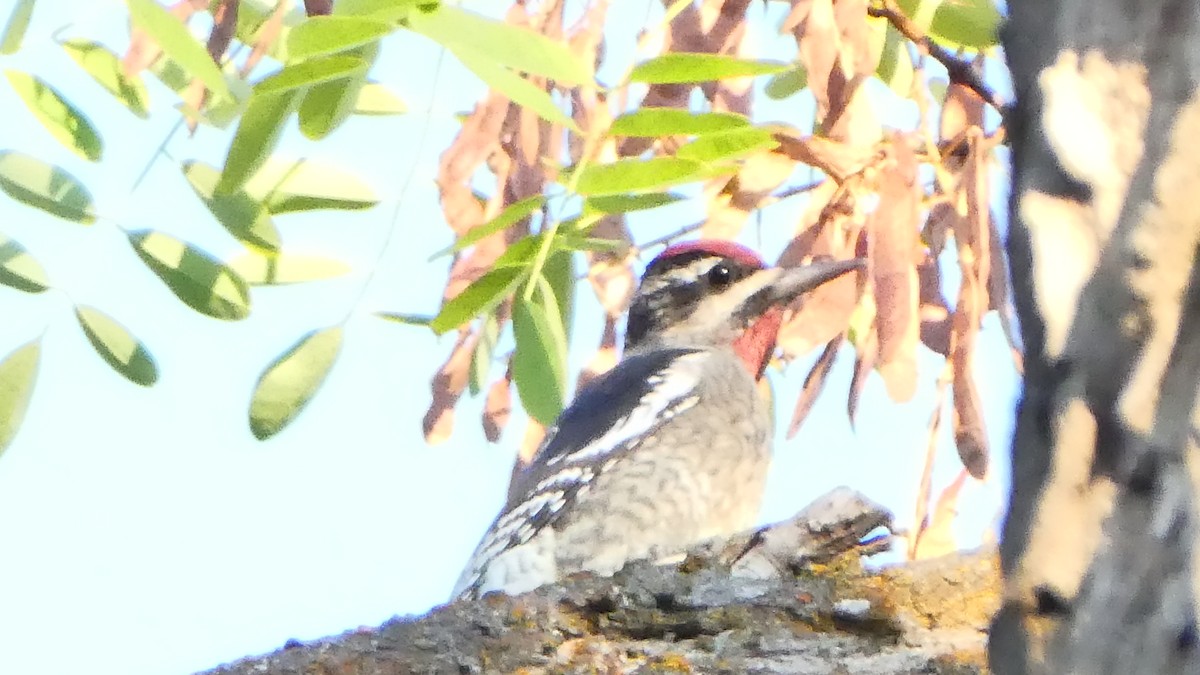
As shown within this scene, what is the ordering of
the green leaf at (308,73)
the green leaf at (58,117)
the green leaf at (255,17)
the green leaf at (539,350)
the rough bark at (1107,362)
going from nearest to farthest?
the rough bark at (1107,362)
the green leaf at (308,73)
the green leaf at (539,350)
the green leaf at (58,117)
the green leaf at (255,17)

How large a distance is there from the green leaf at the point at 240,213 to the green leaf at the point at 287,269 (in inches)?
2.6

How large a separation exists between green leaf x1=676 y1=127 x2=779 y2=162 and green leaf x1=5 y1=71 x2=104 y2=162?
0.99 metres

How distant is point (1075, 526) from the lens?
808 mm

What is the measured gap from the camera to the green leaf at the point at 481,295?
217cm

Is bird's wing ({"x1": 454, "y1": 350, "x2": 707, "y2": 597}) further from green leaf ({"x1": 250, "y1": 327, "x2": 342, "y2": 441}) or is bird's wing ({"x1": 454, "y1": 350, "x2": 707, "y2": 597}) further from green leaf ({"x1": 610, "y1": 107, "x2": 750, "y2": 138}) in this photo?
green leaf ({"x1": 610, "y1": 107, "x2": 750, "y2": 138})

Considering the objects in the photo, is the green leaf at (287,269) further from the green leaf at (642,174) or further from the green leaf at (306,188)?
the green leaf at (642,174)

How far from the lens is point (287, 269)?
2.53 metres

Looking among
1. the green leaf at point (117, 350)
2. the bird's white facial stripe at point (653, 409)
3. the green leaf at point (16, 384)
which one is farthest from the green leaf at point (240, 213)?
the bird's white facial stripe at point (653, 409)

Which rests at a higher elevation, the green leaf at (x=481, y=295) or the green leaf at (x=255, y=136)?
the green leaf at (x=255, y=136)

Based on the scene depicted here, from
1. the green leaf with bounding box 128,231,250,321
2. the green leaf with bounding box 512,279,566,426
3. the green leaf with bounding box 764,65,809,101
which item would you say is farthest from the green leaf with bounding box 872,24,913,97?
the green leaf with bounding box 128,231,250,321

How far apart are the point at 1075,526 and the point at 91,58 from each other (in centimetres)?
204

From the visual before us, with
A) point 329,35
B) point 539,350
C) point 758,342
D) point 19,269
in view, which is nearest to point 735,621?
point 539,350

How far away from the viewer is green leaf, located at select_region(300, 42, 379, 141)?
205 cm

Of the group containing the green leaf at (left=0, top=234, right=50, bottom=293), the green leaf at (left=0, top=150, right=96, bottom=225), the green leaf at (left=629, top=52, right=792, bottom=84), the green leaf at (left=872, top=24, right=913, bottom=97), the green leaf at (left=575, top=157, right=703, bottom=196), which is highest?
the green leaf at (left=872, top=24, right=913, bottom=97)
